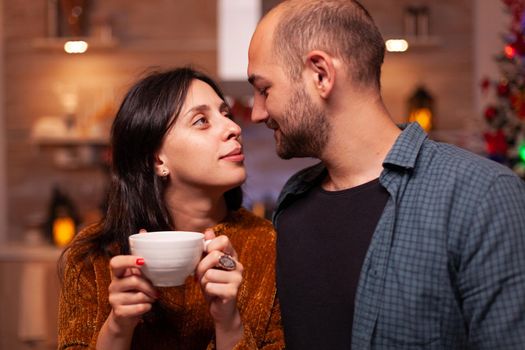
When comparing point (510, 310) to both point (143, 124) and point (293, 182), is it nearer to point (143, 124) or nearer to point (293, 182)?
point (293, 182)

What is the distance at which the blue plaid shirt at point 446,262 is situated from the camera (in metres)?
1.25

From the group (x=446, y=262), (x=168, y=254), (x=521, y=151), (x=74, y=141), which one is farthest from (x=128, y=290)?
(x=74, y=141)

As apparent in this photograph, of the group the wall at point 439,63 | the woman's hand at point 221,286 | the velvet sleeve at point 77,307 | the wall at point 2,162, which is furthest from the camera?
the wall at point 2,162

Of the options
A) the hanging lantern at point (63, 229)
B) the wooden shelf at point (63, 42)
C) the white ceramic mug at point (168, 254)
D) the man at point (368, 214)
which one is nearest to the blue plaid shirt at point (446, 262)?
the man at point (368, 214)

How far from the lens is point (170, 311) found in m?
1.71

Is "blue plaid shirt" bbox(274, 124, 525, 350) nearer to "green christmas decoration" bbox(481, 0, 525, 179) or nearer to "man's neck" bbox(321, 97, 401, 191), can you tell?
"man's neck" bbox(321, 97, 401, 191)

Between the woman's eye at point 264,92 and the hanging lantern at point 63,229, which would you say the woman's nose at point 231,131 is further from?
the hanging lantern at point 63,229

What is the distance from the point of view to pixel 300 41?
1.54 meters

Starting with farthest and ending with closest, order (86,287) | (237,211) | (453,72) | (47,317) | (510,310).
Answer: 1. (453,72)
2. (47,317)
3. (237,211)
4. (86,287)
5. (510,310)

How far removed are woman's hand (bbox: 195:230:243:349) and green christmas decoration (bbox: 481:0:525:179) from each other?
5.46 ft

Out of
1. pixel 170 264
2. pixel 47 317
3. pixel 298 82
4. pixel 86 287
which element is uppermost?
pixel 298 82

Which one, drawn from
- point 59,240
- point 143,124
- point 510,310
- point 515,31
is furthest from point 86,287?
point 59,240

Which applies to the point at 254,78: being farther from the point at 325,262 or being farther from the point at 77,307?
the point at 77,307

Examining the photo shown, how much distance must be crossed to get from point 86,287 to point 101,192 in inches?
126
